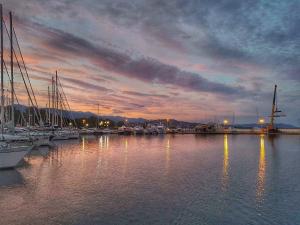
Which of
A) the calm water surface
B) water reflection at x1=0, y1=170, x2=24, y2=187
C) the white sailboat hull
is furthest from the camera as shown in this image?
the white sailboat hull

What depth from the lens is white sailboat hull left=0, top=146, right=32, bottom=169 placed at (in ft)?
88.4

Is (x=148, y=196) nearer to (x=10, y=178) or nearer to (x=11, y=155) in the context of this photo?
(x=10, y=178)

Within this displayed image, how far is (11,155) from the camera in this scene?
27672mm

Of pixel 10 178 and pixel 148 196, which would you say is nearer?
pixel 148 196

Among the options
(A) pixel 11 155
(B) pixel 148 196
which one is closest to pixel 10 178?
(A) pixel 11 155

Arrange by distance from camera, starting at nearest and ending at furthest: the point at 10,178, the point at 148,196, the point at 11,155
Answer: the point at 148,196 → the point at 10,178 → the point at 11,155

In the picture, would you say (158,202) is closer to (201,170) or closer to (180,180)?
(180,180)

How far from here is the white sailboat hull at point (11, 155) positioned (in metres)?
27.0

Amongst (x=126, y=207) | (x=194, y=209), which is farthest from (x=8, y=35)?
(x=194, y=209)

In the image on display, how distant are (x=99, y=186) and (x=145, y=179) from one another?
425cm

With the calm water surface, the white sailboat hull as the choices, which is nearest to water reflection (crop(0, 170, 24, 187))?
the calm water surface

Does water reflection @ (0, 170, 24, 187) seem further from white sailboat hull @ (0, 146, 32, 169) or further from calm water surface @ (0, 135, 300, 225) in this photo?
white sailboat hull @ (0, 146, 32, 169)

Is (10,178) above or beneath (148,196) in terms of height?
above

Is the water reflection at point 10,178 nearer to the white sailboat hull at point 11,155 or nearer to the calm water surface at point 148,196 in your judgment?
the calm water surface at point 148,196
